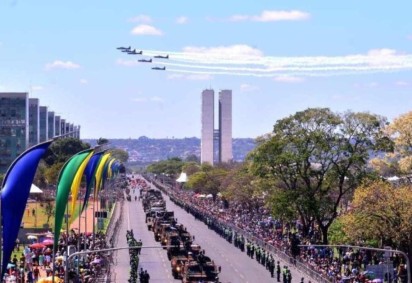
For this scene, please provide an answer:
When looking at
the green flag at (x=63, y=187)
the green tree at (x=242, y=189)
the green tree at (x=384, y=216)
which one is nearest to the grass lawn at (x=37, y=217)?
the green tree at (x=242, y=189)

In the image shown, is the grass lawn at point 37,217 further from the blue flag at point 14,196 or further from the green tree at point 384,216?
the blue flag at point 14,196

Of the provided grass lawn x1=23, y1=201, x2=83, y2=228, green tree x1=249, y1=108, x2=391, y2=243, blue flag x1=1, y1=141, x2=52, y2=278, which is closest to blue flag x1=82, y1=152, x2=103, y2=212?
green tree x1=249, y1=108, x2=391, y2=243

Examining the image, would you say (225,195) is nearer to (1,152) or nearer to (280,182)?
(280,182)

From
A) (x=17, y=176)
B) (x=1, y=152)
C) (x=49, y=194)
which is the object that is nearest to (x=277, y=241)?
(x=17, y=176)

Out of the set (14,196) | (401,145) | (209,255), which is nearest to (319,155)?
(401,145)

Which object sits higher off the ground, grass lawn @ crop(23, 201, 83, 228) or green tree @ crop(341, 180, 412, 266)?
green tree @ crop(341, 180, 412, 266)

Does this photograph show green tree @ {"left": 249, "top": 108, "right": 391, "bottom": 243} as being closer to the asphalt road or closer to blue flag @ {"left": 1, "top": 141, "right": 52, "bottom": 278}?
the asphalt road
